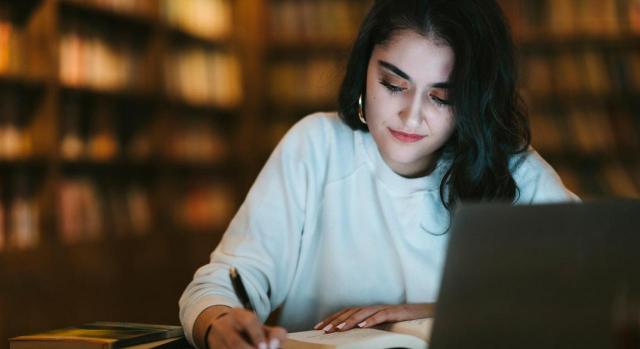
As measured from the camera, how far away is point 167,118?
189 inches

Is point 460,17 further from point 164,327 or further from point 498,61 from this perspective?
point 164,327

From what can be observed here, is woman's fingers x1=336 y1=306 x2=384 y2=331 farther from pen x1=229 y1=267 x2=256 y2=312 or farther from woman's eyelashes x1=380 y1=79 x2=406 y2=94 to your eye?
woman's eyelashes x1=380 y1=79 x2=406 y2=94

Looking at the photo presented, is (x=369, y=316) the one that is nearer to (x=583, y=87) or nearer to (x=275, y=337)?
(x=275, y=337)

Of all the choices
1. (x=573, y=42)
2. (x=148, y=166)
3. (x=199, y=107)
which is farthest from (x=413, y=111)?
(x=573, y=42)

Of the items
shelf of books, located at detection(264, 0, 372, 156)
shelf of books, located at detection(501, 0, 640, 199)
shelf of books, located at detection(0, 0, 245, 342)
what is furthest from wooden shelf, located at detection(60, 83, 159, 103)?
shelf of books, located at detection(501, 0, 640, 199)

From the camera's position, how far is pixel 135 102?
4.57 meters

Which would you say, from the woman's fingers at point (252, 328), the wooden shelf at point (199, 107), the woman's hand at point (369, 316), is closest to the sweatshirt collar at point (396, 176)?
the woman's hand at point (369, 316)

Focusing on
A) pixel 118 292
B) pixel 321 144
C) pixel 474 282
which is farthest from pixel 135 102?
pixel 474 282

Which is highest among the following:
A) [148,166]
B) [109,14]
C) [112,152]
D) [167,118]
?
[109,14]

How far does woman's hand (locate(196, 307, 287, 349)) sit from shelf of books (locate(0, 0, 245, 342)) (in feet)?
7.15

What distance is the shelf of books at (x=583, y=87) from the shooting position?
5.09 m

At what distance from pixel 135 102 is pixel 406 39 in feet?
10.3

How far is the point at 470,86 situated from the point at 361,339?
61 centimetres

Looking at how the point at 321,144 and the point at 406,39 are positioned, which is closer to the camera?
the point at 406,39
